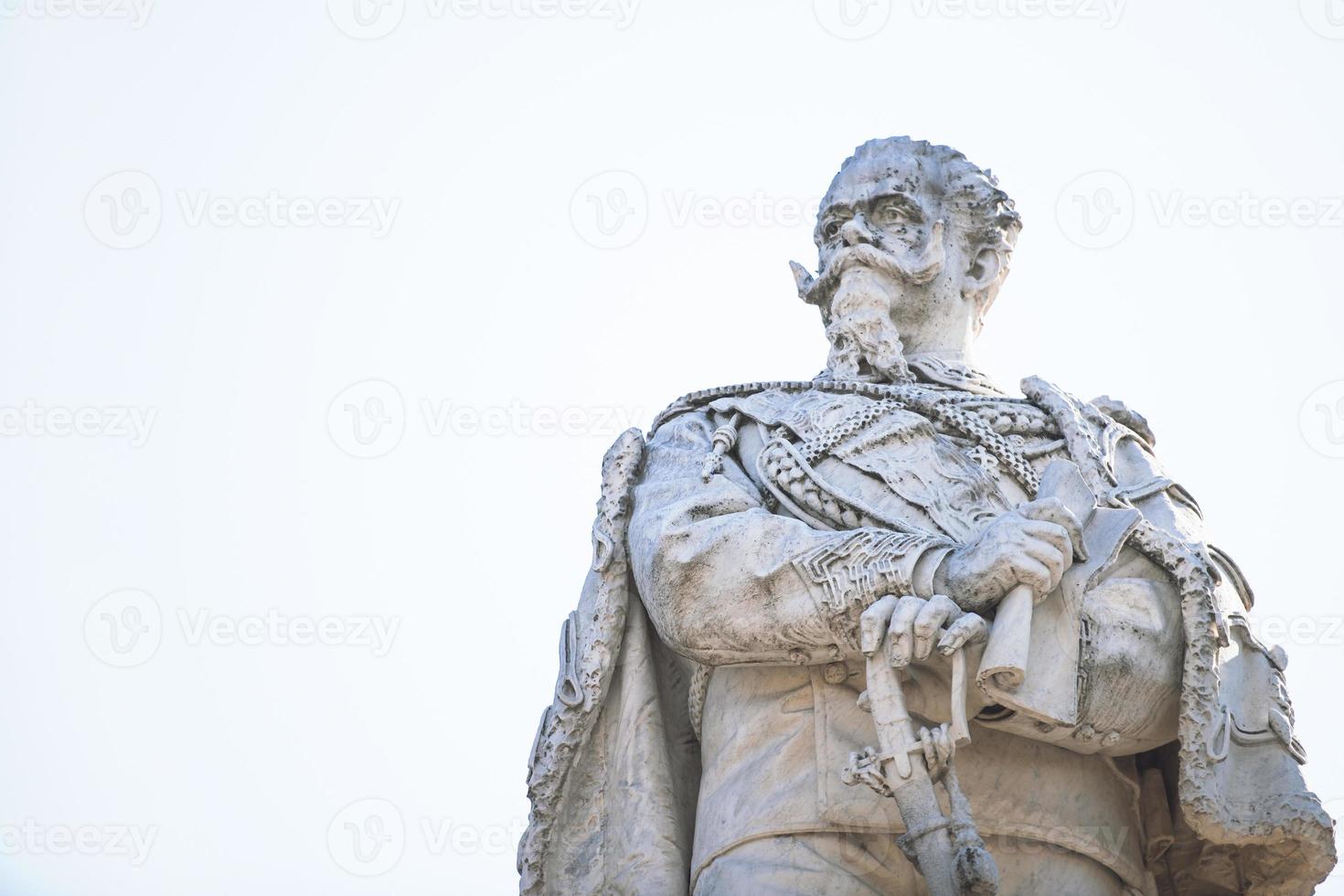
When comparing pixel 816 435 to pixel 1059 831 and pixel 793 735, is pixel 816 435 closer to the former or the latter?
pixel 793 735

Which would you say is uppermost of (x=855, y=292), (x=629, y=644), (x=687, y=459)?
(x=855, y=292)

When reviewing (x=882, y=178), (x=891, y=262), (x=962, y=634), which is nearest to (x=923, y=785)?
(x=962, y=634)

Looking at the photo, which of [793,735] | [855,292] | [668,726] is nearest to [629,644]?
[668,726]

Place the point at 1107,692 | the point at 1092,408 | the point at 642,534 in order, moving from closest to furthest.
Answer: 1. the point at 1107,692
2. the point at 642,534
3. the point at 1092,408

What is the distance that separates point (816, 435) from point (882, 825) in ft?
5.57

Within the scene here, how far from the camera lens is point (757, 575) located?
8180mm

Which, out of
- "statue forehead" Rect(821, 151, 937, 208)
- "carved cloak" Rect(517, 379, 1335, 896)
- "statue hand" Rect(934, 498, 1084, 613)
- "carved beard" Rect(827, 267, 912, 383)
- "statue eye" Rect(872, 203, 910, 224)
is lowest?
"carved cloak" Rect(517, 379, 1335, 896)

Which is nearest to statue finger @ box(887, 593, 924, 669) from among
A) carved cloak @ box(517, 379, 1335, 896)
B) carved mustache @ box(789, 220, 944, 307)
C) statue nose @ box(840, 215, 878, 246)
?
carved cloak @ box(517, 379, 1335, 896)

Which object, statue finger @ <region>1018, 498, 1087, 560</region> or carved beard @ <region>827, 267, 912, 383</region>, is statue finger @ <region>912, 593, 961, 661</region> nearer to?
statue finger @ <region>1018, 498, 1087, 560</region>

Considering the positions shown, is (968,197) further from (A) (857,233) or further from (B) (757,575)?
(B) (757,575)

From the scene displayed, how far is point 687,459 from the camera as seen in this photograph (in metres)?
9.11

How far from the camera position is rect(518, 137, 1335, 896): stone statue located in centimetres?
779

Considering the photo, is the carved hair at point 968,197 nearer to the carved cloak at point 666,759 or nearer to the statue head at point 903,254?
the statue head at point 903,254

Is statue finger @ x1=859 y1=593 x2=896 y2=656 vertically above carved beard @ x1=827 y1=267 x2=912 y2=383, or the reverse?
carved beard @ x1=827 y1=267 x2=912 y2=383
